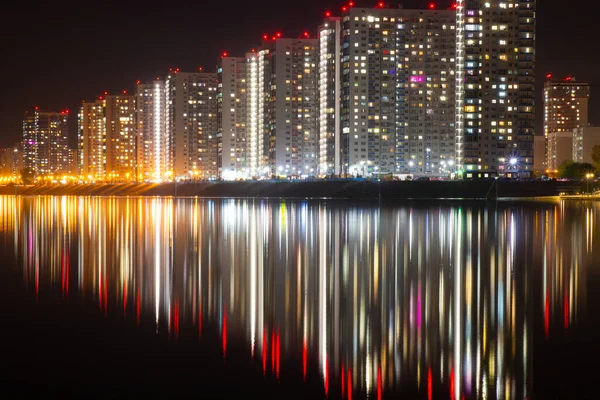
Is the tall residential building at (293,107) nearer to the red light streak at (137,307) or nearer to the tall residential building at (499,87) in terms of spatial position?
the tall residential building at (499,87)

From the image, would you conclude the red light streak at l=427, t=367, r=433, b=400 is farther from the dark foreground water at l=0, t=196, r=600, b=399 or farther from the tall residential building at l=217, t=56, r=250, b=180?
the tall residential building at l=217, t=56, r=250, b=180

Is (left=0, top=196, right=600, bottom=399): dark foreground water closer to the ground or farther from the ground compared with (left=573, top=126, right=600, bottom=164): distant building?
closer to the ground

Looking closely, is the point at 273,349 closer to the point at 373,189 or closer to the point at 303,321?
the point at 303,321

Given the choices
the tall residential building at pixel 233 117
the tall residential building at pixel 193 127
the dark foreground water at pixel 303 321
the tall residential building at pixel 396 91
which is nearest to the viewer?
the dark foreground water at pixel 303 321

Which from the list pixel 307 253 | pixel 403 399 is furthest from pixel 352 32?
pixel 403 399

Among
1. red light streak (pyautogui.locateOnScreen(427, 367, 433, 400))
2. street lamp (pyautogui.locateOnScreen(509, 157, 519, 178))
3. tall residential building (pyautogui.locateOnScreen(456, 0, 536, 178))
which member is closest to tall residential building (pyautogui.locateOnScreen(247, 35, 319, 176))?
tall residential building (pyautogui.locateOnScreen(456, 0, 536, 178))

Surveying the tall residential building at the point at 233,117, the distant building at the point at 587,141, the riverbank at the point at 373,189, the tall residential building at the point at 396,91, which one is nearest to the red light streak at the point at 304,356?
Answer: the riverbank at the point at 373,189

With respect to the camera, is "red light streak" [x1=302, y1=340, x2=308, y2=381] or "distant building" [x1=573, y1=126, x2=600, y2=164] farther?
"distant building" [x1=573, y1=126, x2=600, y2=164]
